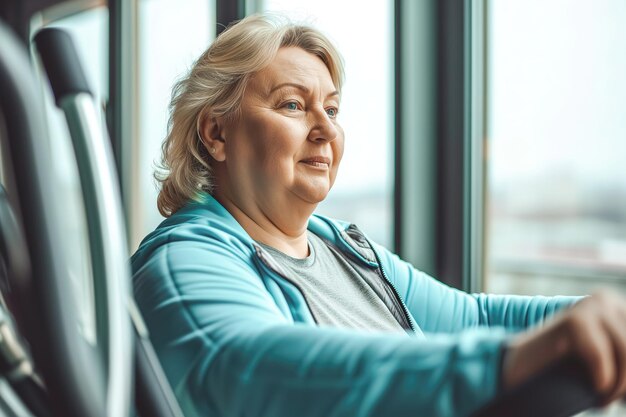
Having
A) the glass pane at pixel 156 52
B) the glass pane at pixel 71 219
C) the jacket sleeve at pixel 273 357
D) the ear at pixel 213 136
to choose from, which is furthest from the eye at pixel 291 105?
the glass pane at pixel 156 52

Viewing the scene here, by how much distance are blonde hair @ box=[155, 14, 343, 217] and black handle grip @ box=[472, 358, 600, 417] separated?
29.5 inches

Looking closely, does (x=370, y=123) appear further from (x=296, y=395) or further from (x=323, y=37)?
(x=296, y=395)

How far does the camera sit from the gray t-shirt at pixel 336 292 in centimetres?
101

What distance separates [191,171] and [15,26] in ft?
11.6

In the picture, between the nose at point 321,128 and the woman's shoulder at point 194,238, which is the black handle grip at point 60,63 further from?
the nose at point 321,128

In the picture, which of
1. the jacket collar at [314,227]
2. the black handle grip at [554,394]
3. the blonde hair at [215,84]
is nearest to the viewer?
the black handle grip at [554,394]

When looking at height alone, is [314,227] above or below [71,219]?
below

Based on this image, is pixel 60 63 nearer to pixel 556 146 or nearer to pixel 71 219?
pixel 71 219

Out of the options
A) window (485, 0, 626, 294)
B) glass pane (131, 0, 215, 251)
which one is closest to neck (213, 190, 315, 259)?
window (485, 0, 626, 294)

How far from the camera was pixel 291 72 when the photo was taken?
114cm

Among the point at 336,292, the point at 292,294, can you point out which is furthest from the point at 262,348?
the point at 336,292

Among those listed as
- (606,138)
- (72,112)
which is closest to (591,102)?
(606,138)

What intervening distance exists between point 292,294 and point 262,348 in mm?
316

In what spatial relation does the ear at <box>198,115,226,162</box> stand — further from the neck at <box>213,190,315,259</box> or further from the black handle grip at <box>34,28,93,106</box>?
the black handle grip at <box>34,28,93,106</box>
